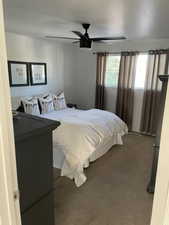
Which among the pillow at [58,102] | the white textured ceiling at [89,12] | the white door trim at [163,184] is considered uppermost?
the white textured ceiling at [89,12]

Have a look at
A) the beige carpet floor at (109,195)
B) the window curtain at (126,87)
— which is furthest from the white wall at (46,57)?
the beige carpet floor at (109,195)

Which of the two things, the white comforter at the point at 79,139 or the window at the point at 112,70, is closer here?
the white comforter at the point at 79,139

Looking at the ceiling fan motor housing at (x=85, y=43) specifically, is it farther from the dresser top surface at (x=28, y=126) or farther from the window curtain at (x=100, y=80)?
the window curtain at (x=100, y=80)

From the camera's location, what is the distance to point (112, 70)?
5.22 meters

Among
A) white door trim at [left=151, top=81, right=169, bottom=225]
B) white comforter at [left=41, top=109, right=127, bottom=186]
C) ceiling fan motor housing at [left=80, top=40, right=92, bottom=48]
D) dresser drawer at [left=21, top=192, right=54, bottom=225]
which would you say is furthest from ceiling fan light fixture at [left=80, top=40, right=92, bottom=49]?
white door trim at [left=151, top=81, right=169, bottom=225]

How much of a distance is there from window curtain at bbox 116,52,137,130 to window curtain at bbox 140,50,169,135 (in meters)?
0.35

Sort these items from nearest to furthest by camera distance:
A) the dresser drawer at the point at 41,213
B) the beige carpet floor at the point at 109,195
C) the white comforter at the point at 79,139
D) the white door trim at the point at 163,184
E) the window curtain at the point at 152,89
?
1. the white door trim at the point at 163,184
2. the dresser drawer at the point at 41,213
3. the beige carpet floor at the point at 109,195
4. the white comforter at the point at 79,139
5. the window curtain at the point at 152,89

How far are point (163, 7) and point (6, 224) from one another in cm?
245

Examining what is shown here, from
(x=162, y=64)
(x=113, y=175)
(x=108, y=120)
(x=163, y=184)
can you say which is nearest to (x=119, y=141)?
(x=108, y=120)

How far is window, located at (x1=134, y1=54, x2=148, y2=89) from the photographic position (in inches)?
184

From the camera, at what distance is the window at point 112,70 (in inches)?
202

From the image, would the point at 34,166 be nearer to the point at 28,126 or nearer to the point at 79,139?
the point at 28,126

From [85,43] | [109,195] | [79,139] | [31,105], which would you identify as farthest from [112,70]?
[109,195]

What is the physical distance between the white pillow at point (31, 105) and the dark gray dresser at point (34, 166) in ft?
9.19
